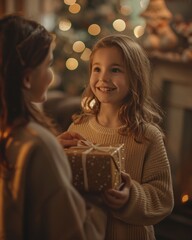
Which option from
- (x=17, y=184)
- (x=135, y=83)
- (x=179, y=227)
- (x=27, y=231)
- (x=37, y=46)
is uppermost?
(x=37, y=46)

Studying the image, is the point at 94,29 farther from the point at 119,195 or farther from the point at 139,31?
the point at 119,195

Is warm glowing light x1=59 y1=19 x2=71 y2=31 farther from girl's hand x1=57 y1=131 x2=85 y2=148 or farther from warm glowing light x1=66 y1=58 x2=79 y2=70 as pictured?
girl's hand x1=57 y1=131 x2=85 y2=148

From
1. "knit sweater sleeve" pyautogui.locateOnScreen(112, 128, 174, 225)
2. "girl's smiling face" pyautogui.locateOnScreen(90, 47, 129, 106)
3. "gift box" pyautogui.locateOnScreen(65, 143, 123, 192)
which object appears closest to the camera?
"gift box" pyautogui.locateOnScreen(65, 143, 123, 192)

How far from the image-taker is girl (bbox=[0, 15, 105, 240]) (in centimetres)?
112

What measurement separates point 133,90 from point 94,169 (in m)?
0.39

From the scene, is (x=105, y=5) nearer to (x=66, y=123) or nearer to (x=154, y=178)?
(x=66, y=123)

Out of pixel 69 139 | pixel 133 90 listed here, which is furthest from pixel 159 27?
pixel 69 139

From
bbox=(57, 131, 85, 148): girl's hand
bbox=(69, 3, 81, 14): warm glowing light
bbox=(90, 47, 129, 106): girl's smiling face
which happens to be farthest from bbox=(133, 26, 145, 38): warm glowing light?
bbox=(57, 131, 85, 148): girl's hand

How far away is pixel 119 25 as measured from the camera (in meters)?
4.68

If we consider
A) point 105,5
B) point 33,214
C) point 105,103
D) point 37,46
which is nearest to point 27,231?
Answer: point 33,214

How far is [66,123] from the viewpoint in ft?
14.0

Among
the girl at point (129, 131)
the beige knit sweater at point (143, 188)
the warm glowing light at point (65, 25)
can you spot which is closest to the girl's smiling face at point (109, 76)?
the girl at point (129, 131)

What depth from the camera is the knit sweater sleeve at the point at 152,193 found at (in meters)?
1.41

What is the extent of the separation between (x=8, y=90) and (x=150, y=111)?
0.66 m
